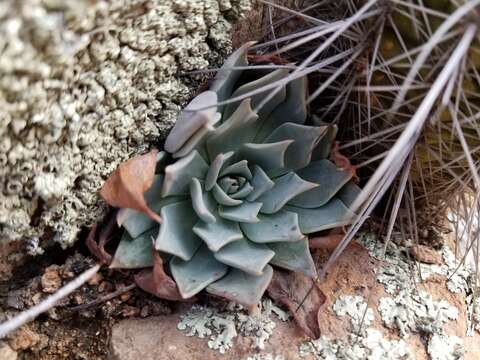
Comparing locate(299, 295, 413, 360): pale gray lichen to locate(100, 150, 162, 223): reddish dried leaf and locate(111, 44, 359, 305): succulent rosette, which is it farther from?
locate(100, 150, 162, 223): reddish dried leaf

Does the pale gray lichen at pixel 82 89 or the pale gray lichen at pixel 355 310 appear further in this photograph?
the pale gray lichen at pixel 355 310

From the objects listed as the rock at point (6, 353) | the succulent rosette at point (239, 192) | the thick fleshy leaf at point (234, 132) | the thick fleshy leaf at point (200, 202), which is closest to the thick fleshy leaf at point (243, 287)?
the succulent rosette at point (239, 192)

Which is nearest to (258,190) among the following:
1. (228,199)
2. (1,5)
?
(228,199)

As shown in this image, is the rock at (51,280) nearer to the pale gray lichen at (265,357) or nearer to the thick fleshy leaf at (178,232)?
the thick fleshy leaf at (178,232)

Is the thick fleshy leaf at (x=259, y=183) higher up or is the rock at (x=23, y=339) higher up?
the thick fleshy leaf at (x=259, y=183)

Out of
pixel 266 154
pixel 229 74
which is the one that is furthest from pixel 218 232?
pixel 229 74

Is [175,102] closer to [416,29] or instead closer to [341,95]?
[341,95]
